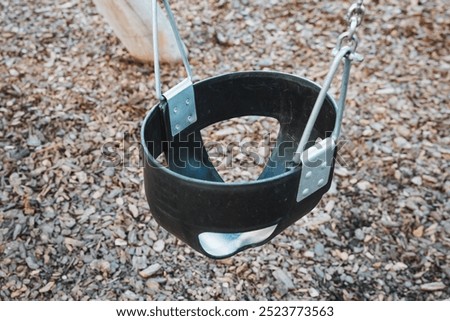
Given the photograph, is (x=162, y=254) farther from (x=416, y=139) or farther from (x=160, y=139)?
(x=416, y=139)

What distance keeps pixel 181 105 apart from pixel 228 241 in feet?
0.86

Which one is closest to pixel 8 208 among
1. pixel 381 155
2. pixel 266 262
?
pixel 266 262

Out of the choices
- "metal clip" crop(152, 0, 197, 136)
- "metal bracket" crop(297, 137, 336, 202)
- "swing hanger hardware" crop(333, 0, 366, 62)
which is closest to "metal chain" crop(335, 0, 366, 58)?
"swing hanger hardware" crop(333, 0, 366, 62)

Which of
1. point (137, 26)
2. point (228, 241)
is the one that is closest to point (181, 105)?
point (228, 241)

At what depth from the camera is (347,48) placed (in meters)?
0.92

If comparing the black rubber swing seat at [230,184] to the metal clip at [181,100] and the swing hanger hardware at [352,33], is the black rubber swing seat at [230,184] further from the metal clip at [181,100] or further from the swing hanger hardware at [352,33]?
the swing hanger hardware at [352,33]

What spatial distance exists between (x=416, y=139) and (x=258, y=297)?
763 millimetres

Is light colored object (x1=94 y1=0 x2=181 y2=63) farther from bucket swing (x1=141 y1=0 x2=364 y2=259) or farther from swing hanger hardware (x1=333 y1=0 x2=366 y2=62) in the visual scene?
swing hanger hardware (x1=333 y1=0 x2=366 y2=62)

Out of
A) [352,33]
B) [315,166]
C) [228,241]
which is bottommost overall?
[228,241]

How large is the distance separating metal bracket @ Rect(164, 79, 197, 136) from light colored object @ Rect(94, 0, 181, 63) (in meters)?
0.91

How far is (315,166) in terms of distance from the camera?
97cm

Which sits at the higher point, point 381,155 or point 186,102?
point 186,102

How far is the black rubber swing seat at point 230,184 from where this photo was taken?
94cm

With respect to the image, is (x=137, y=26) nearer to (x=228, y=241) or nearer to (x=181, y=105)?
(x=181, y=105)
